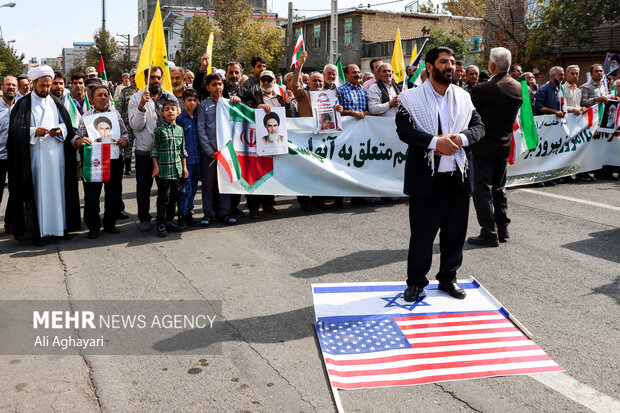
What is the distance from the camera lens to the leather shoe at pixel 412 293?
5090 millimetres

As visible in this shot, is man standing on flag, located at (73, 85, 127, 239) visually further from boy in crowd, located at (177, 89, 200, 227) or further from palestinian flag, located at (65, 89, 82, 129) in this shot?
boy in crowd, located at (177, 89, 200, 227)

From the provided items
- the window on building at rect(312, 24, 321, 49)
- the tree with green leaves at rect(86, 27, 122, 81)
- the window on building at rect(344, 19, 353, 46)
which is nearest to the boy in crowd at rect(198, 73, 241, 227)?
the window on building at rect(344, 19, 353, 46)

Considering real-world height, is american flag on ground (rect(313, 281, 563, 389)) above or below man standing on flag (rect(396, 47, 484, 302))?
below

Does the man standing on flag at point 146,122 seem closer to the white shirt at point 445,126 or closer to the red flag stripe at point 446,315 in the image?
the white shirt at point 445,126

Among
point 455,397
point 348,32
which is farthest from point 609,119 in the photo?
point 348,32

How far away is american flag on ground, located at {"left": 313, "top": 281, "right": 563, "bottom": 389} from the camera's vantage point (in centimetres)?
388

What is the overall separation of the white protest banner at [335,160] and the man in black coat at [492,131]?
102 inches

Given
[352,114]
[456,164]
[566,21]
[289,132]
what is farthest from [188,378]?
[566,21]

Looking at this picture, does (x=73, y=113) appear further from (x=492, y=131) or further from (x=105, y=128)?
(x=492, y=131)

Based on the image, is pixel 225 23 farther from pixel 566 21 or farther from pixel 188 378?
pixel 188 378

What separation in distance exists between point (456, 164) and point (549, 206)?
4927mm

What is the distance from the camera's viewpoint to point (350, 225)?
8.11m

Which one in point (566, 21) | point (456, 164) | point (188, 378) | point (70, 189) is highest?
point (566, 21)

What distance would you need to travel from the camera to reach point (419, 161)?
5.05 metres
